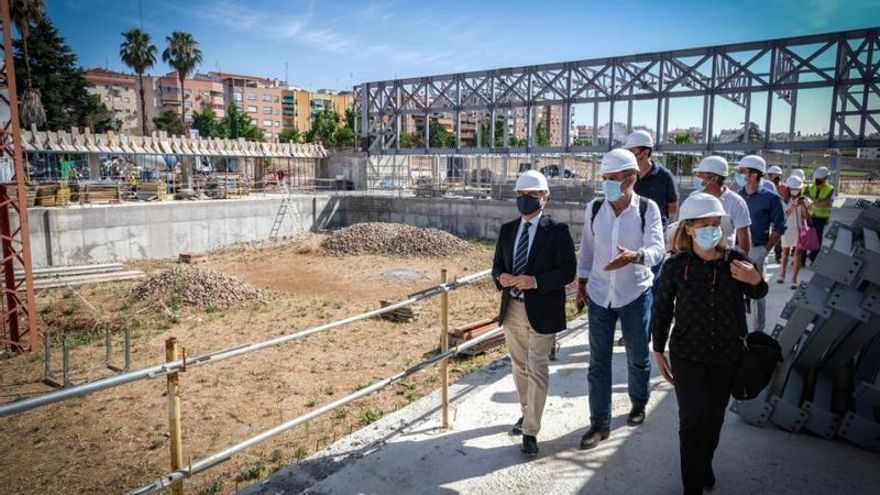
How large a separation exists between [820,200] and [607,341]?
820cm

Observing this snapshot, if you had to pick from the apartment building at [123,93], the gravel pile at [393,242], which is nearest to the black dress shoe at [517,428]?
the gravel pile at [393,242]

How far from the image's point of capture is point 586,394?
4.66m

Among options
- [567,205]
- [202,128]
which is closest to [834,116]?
[567,205]

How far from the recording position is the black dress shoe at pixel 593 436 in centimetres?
369

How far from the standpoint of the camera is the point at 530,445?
3633mm

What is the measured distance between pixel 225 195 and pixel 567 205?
16.6 m

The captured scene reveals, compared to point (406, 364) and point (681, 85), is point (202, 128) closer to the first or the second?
point (681, 85)

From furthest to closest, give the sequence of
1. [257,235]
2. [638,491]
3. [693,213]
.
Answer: [257,235] → [638,491] → [693,213]

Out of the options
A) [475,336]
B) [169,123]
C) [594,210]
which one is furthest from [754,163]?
[169,123]

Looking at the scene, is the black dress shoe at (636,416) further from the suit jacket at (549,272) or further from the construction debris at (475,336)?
the construction debris at (475,336)

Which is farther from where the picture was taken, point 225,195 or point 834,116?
point 225,195

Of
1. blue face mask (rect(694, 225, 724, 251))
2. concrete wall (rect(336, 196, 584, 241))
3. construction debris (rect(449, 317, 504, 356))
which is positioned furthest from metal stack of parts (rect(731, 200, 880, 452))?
concrete wall (rect(336, 196, 584, 241))

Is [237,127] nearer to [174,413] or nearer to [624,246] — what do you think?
[624,246]

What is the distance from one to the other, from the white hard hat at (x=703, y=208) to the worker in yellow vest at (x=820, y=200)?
829 cm
